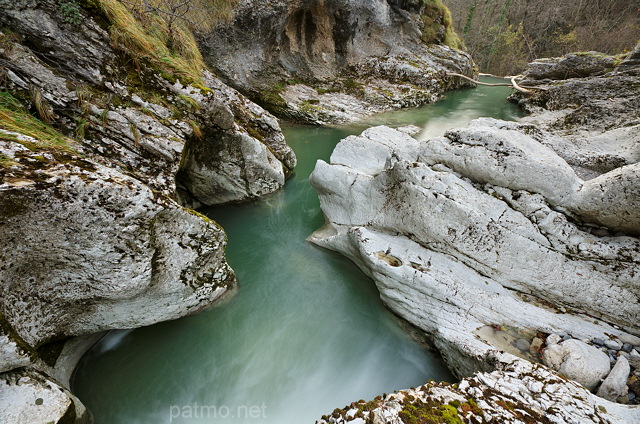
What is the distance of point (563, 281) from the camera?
3871mm

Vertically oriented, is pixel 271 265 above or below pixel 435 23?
below

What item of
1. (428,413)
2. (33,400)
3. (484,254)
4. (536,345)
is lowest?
(33,400)

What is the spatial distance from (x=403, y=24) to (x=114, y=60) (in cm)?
2054

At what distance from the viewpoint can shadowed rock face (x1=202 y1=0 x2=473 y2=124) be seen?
1414cm

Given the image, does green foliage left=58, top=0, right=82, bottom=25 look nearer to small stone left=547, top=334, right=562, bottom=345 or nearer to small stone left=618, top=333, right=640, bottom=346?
small stone left=547, top=334, right=562, bottom=345

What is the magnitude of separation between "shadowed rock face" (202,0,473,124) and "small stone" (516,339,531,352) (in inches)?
502

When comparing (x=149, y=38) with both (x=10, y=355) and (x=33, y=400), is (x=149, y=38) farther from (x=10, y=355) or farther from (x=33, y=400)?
(x=33, y=400)

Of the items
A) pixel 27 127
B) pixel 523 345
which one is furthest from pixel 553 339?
pixel 27 127

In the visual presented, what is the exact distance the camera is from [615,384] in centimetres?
304

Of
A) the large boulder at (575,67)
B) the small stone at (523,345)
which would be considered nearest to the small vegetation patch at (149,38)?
the small stone at (523,345)

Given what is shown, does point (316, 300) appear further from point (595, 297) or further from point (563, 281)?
point (595, 297)

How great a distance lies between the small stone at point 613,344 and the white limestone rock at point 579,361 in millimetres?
207

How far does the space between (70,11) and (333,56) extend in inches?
645

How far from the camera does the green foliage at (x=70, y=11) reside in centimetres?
412
